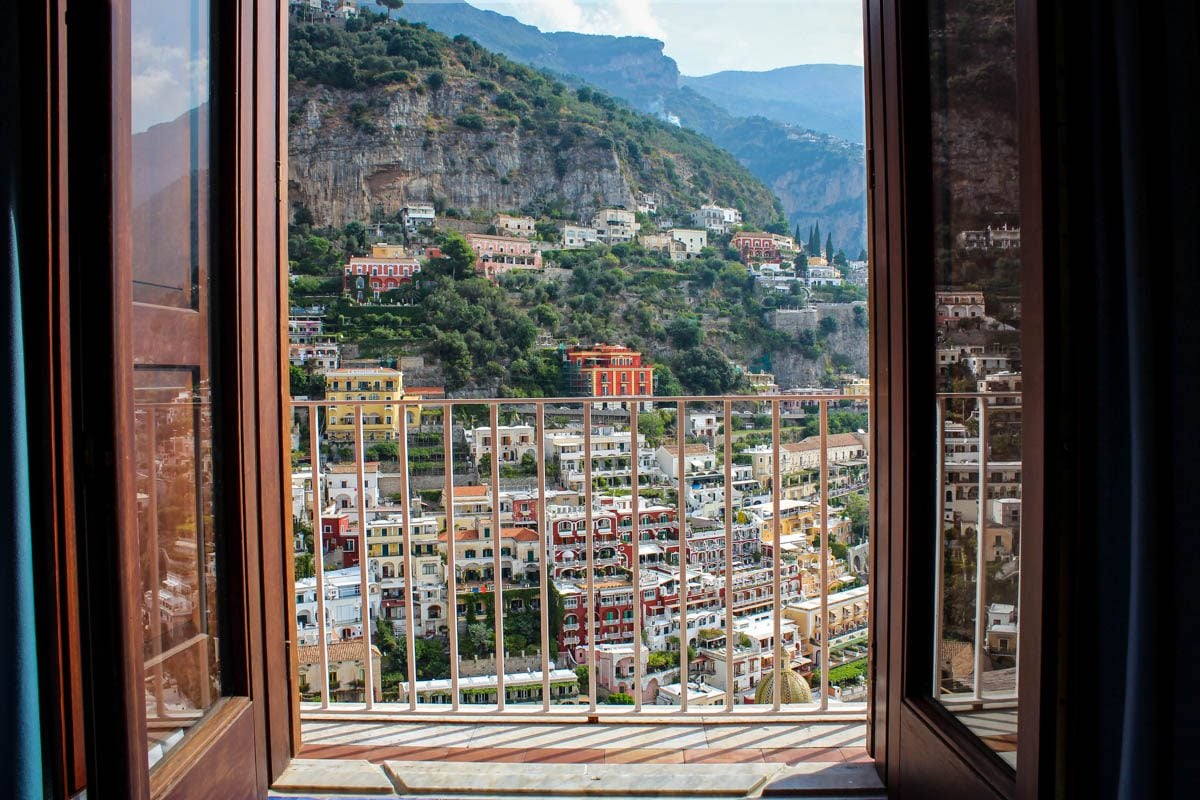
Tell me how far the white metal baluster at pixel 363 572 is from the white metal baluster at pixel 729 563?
3.91 feet

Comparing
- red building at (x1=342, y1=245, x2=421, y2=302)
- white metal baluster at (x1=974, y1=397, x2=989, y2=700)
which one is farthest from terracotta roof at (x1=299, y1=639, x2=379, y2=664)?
red building at (x1=342, y1=245, x2=421, y2=302)

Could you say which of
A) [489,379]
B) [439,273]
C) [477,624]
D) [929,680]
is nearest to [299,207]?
[439,273]

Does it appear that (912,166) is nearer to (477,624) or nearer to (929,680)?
(929,680)

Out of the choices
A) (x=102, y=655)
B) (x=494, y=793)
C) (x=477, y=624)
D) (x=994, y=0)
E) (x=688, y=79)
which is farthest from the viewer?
(x=688, y=79)

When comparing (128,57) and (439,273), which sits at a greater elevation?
(439,273)

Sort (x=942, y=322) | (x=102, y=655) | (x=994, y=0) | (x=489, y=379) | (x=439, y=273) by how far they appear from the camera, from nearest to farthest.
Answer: (x=102, y=655)
(x=994, y=0)
(x=942, y=322)
(x=489, y=379)
(x=439, y=273)

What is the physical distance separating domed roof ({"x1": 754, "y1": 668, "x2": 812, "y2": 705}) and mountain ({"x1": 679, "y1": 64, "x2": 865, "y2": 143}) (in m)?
7.51

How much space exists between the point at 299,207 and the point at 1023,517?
8.04m

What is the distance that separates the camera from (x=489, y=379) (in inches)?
303

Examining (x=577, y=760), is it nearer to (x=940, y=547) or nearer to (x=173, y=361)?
(x=940, y=547)

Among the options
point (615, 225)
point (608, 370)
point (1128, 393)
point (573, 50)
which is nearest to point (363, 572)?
point (1128, 393)

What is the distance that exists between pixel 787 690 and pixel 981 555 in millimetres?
1486

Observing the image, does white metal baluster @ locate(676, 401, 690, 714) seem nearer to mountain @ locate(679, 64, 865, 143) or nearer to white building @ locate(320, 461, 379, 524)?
white building @ locate(320, 461, 379, 524)

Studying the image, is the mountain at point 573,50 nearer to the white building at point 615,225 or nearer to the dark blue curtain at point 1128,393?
the white building at point 615,225
